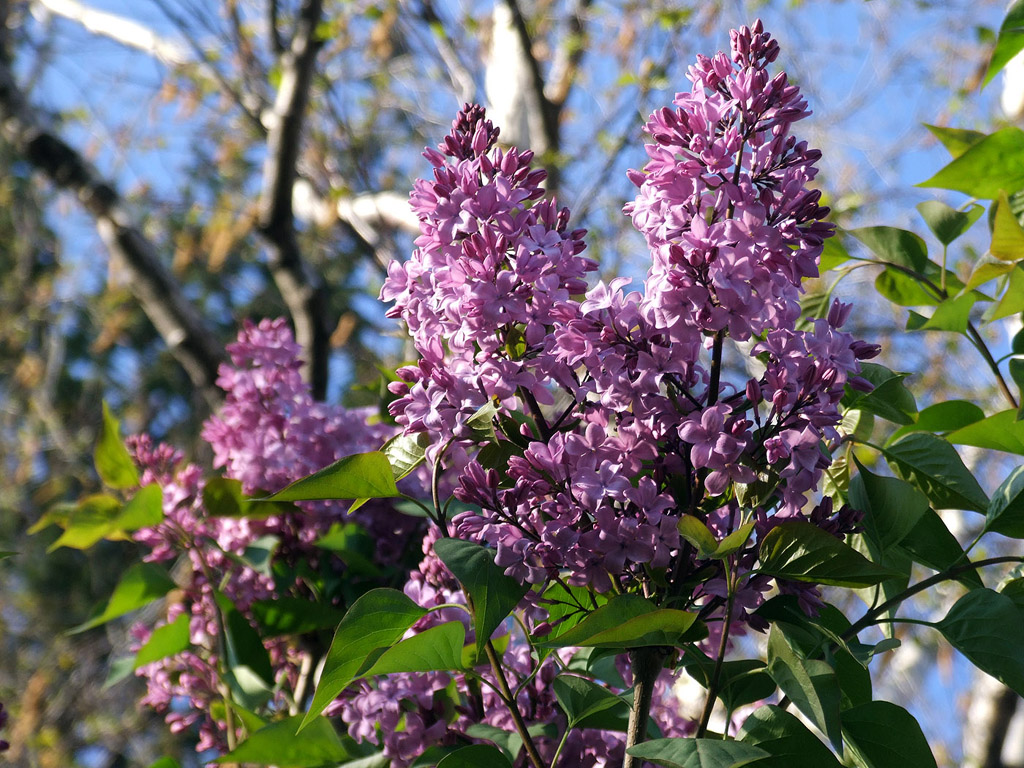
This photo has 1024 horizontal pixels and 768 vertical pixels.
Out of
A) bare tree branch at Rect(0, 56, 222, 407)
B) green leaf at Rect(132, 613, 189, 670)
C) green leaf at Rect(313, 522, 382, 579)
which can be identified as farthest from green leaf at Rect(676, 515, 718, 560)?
bare tree branch at Rect(0, 56, 222, 407)

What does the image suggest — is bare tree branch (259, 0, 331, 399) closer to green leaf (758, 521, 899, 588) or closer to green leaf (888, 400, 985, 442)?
green leaf (888, 400, 985, 442)

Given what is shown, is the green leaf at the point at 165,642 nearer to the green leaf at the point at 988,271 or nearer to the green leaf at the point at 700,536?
the green leaf at the point at 700,536

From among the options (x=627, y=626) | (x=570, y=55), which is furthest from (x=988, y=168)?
(x=570, y=55)

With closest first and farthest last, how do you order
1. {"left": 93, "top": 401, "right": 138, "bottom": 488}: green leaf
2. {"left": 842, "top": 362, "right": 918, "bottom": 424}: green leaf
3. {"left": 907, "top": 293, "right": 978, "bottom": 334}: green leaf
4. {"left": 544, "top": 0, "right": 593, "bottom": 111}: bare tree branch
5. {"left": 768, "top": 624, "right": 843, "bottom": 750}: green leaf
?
{"left": 768, "top": 624, "right": 843, "bottom": 750}: green leaf, {"left": 842, "top": 362, "right": 918, "bottom": 424}: green leaf, {"left": 907, "top": 293, "right": 978, "bottom": 334}: green leaf, {"left": 93, "top": 401, "right": 138, "bottom": 488}: green leaf, {"left": 544, "top": 0, "right": 593, "bottom": 111}: bare tree branch

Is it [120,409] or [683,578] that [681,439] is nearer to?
[683,578]

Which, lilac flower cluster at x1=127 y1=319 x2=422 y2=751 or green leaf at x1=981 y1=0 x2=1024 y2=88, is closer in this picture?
green leaf at x1=981 y1=0 x2=1024 y2=88

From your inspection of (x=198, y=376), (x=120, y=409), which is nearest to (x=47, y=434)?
(x=120, y=409)

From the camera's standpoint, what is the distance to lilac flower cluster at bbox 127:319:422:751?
121 centimetres

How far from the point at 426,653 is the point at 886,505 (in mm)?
342

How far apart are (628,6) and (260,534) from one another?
11.5 feet

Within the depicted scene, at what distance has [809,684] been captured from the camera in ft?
1.78

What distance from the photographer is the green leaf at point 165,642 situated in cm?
109

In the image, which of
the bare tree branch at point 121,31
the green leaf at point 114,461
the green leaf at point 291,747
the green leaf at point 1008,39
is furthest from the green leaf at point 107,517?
the bare tree branch at point 121,31

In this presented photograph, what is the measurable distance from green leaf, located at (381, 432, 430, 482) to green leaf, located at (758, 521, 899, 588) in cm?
26
